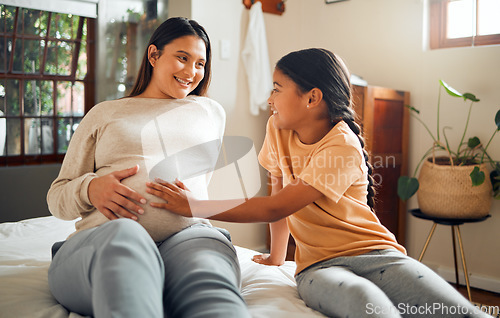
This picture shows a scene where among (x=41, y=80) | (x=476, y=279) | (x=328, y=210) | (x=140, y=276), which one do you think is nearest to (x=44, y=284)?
(x=140, y=276)

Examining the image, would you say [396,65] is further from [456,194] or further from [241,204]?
[241,204]

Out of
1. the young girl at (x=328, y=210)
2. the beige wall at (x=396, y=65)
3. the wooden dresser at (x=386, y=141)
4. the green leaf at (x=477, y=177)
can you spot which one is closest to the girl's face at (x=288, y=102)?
the young girl at (x=328, y=210)

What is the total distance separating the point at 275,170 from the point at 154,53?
50 centimetres

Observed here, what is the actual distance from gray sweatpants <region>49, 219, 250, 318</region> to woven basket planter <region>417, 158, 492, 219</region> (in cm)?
157

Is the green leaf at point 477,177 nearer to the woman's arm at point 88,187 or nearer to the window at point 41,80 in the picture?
the woman's arm at point 88,187

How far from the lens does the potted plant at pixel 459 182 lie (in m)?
2.28

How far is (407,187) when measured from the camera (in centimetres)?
242

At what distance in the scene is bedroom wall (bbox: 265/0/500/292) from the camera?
8.11 ft

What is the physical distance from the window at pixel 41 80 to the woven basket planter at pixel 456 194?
6.47ft

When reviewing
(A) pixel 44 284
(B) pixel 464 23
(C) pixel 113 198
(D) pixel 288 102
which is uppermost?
(B) pixel 464 23

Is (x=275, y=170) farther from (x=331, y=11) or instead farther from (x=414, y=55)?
(x=331, y=11)

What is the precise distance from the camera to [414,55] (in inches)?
107

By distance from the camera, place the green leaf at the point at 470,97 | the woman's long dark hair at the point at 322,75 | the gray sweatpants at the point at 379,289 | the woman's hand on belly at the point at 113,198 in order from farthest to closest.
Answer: the green leaf at the point at 470,97, the woman's long dark hair at the point at 322,75, the woman's hand on belly at the point at 113,198, the gray sweatpants at the point at 379,289

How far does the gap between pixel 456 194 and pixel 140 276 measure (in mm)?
1914
